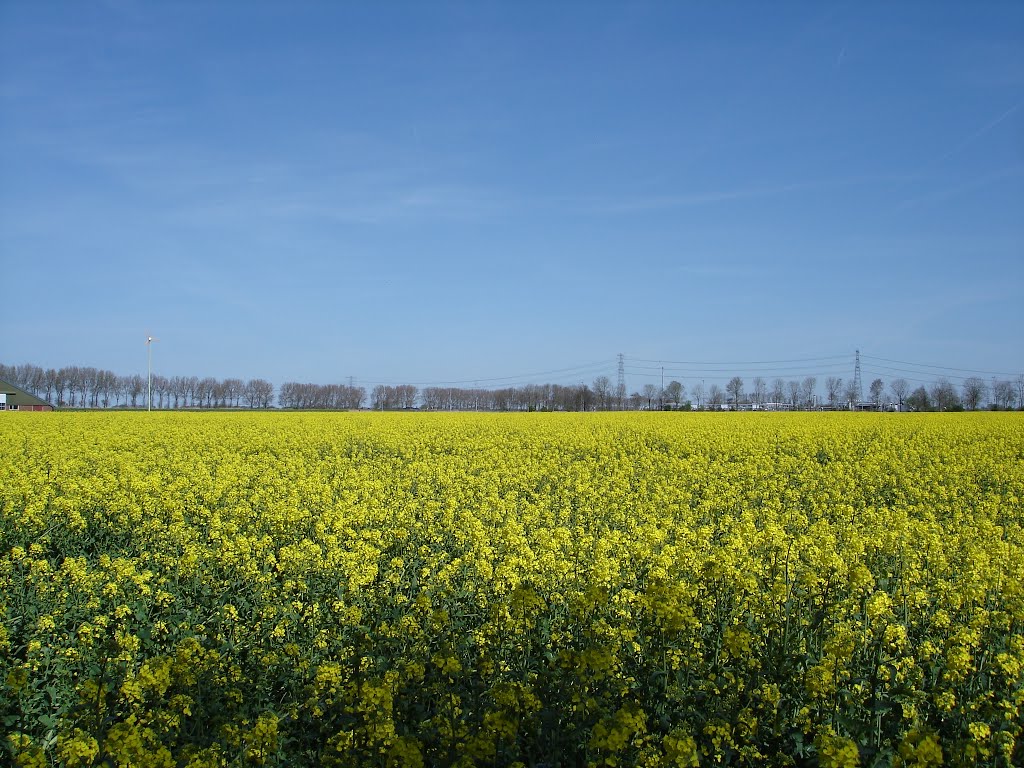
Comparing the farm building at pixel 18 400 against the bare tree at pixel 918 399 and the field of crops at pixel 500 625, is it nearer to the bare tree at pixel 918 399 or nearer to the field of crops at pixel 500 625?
the field of crops at pixel 500 625

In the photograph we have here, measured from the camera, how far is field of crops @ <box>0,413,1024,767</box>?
3844 mm

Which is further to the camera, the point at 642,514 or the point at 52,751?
the point at 642,514

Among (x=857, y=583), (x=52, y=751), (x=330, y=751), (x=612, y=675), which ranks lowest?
(x=52, y=751)

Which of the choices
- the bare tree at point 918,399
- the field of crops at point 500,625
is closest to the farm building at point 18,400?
the field of crops at point 500,625

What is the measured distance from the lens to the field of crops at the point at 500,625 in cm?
384

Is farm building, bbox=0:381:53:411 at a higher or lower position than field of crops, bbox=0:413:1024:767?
higher

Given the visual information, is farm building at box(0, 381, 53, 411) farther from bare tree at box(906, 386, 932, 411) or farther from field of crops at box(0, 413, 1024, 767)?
bare tree at box(906, 386, 932, 411)

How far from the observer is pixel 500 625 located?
5066 mm

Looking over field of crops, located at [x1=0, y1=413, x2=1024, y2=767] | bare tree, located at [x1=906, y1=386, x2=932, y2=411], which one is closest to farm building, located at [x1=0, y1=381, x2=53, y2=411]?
field of crops, located at [x1=0, y1=413, x2=1024, y2=767]

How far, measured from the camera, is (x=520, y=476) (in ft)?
46.1

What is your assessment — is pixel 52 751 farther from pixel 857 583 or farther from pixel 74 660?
pixel 857 583

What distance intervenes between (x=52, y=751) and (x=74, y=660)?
0.85 m

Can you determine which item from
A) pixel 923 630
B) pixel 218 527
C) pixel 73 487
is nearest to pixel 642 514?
pixel 923 630

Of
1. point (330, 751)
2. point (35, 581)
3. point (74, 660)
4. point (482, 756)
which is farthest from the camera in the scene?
point (35, 581)
